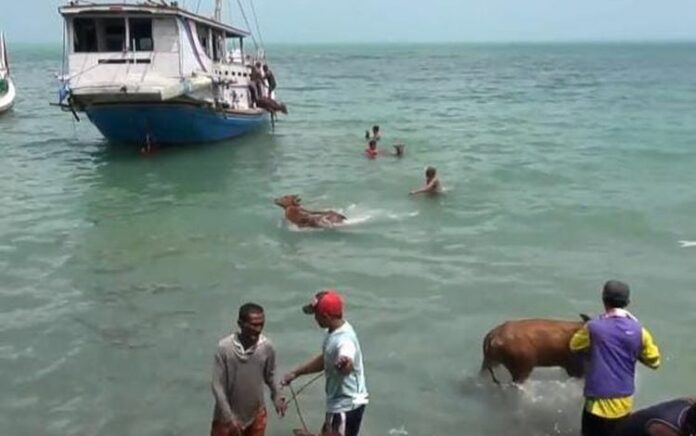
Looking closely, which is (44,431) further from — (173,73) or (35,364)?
(173,73)

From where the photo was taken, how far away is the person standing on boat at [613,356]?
6.16 m

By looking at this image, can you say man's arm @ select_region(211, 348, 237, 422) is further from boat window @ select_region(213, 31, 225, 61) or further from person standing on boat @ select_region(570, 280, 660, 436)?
boat window @ select_region(213, 31, 225, 61)

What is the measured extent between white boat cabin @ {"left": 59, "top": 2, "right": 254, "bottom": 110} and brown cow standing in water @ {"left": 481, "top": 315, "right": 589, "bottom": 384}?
18.3 metres

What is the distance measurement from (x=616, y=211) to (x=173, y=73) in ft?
47.0

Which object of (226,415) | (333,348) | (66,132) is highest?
(333,348)

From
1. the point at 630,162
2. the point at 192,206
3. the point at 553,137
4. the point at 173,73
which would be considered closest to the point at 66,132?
the point at 173,73

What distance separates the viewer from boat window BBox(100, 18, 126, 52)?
2553 centimetres

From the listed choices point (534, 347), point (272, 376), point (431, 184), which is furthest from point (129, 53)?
point (272, 376)

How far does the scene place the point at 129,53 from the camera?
997 inches

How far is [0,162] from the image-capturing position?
26453 millimetres

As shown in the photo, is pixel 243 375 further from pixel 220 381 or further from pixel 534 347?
pixel 534 347

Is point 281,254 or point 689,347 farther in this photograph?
point 281,254

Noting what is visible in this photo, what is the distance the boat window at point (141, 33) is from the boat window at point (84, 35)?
1.13 m

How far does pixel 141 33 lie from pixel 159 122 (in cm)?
279
